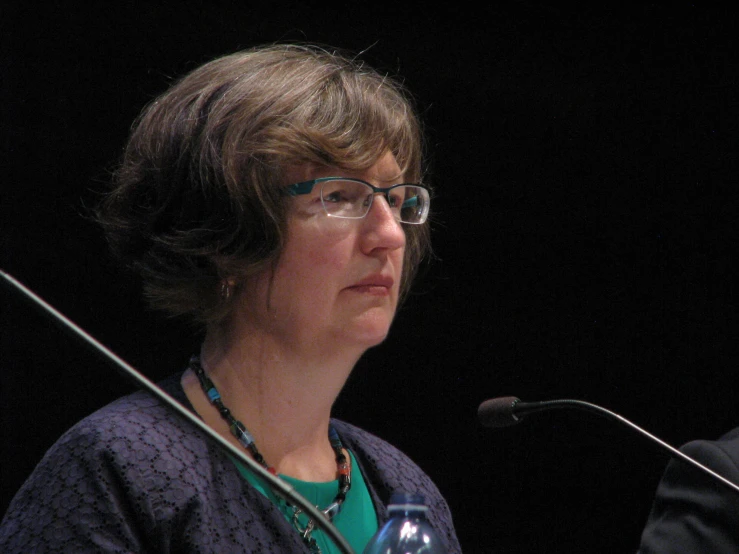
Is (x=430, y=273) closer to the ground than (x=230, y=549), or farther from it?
farther from it

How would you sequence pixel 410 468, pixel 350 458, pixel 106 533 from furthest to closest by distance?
pixel 410 468, pixel 350 458, pixel 106 533

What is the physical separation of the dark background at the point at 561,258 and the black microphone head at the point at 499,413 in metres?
0.87

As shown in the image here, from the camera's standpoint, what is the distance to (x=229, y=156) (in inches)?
57.1

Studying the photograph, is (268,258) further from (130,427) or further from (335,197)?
(130,427)

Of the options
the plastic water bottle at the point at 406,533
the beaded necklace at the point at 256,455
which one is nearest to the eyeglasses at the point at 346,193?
the beaded necklace at the point at 256,455

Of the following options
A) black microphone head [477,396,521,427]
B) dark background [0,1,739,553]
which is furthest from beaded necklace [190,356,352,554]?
dark background [0,1,739,553]

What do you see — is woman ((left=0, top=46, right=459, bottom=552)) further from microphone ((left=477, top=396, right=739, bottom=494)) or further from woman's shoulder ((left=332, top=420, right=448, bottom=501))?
microphone ((left=477, top=396, right=739, bottom=494))

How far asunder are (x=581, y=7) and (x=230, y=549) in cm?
171

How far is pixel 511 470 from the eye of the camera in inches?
91.2

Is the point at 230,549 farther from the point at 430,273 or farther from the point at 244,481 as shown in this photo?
the point at 430,273

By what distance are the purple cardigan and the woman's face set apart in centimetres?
22

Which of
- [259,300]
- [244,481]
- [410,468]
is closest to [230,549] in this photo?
[244,481]

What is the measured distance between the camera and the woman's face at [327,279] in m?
1.44

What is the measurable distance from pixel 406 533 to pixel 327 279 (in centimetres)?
51
